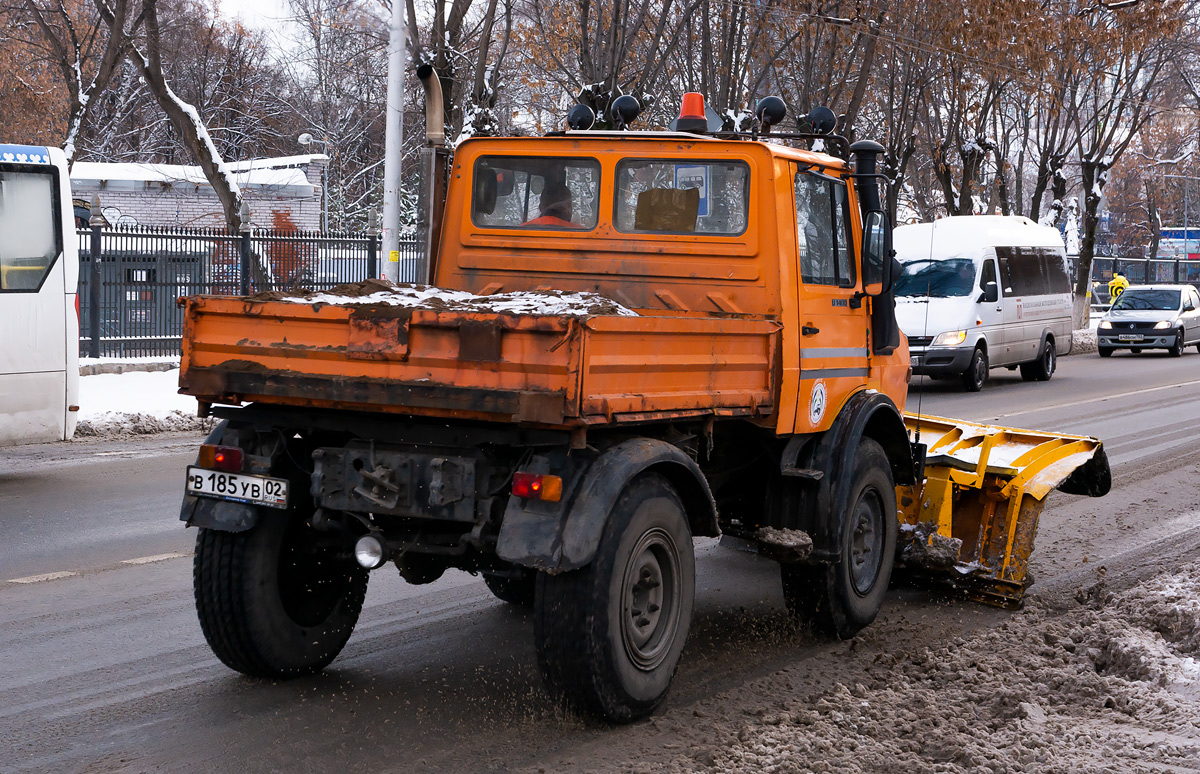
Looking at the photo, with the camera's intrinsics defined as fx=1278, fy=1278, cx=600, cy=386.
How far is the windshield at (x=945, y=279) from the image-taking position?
19766 millimetres

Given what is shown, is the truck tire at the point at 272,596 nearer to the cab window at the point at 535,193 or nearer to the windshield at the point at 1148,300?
the cab window at the point at 535,193

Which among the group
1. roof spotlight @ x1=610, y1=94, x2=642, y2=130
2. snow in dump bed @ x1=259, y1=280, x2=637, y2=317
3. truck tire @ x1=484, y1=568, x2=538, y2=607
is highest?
roof spotlight @ x1=610, y1=94, x2=642, y2=130

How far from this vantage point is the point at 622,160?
6.01 m

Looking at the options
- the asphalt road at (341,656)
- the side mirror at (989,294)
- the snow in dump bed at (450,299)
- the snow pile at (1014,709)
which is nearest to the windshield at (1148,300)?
the side mirror at (989,294)

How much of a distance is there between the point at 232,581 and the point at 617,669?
1.56 metres

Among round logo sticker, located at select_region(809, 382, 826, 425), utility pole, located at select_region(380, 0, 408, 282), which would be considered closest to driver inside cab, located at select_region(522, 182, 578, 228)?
round logo sticker, located at select_region(809, 382, 826, 425)

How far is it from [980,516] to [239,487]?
13.6ft

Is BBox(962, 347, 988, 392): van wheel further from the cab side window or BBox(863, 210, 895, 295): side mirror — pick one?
BBox(863, 210, 895, 295): side mirror

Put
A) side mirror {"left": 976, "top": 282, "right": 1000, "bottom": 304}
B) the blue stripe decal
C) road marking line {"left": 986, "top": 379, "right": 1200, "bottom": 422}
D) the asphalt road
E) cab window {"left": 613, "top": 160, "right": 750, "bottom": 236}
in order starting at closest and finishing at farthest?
the asphalt road → cab window {"left": 613, "top": 160, "right": 750, "bottom": 236} → the blue stripe decal → road marking line {"left": 986, "top": 379, "right": 1200, "bottom": 422} → side mirror {"left": 976, "top": 282, "right": 1000, "bottom": 304}

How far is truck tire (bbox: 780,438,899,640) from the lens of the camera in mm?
5961

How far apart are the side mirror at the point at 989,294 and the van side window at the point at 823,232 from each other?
46.9ft

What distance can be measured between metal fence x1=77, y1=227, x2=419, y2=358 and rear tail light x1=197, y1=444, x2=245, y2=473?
1229 centimetres

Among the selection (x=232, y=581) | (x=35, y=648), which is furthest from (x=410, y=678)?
(x=35, y=648)

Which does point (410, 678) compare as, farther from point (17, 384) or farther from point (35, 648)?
point (17, 384)
